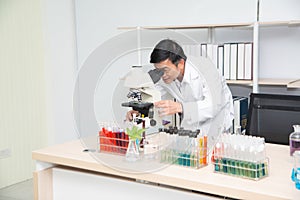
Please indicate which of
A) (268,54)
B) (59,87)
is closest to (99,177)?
(268,54)

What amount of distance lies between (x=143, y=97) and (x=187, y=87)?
372 millimetres

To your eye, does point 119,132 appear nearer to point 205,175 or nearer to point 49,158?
point 49,158

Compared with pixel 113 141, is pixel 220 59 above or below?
above

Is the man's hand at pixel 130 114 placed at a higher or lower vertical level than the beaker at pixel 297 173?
higher

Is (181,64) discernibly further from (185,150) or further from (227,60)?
(227,60)

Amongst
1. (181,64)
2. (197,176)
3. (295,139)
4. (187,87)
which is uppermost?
(181,64)

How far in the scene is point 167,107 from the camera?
1766mm

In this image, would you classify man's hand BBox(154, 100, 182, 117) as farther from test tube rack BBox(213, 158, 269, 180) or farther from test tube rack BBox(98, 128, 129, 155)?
test tube rack BBox(213, 158, 269, 180)

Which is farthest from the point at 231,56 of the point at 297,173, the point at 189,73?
→ the point at 297,173

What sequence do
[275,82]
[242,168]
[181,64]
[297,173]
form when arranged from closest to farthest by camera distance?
[297,173] < [242,168] < [181,64] < [275,82]

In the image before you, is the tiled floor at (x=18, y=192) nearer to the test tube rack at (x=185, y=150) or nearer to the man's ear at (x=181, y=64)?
the man's ear at (x=181, y=64)

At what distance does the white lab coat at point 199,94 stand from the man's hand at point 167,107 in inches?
2.7

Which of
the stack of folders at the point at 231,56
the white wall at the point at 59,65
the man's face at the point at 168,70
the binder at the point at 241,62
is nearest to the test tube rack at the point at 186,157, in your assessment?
the man's face at the point at 168,70

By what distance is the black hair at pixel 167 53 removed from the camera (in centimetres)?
189
